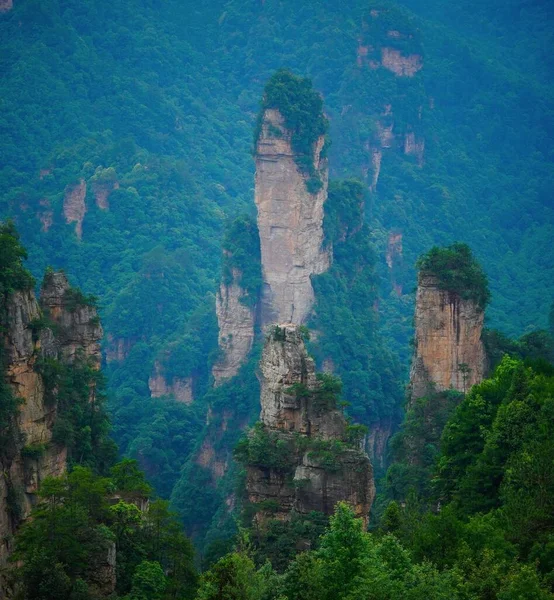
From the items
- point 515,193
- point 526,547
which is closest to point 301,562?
point 526,547

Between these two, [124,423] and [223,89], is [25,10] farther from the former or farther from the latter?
[124,423]

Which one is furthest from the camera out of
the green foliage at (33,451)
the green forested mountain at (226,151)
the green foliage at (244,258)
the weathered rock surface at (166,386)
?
the green forested mountain at (226,151)

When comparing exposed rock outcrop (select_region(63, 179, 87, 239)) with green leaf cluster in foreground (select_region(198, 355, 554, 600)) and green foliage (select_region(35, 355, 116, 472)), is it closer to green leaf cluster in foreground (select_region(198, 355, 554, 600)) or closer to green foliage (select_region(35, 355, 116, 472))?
green foliage (select_region(35, 355, 116, 472))

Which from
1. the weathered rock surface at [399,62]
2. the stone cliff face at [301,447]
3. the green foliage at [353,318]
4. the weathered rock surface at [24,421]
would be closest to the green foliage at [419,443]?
the stone cliff face at [301,447]

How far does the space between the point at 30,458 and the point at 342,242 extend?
41.2 meters

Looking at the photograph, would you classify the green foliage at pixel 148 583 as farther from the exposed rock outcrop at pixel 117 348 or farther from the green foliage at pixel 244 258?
the exposed rock outcrop at pixel 117 348

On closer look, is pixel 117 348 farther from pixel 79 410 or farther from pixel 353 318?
pixel 79 410

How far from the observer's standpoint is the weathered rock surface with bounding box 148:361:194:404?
278ft

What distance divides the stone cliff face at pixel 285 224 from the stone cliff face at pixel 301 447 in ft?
104

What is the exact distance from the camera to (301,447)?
46.0 metres

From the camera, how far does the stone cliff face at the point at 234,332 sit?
81.2 m

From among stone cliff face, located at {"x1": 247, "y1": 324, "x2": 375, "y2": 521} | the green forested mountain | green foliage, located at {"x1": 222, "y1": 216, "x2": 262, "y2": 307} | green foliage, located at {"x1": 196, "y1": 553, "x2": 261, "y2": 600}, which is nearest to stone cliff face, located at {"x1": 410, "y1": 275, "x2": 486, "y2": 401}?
stone cliff face, located at {"x1": 247, "y1": 324, "x2": 375, "y2": 521}

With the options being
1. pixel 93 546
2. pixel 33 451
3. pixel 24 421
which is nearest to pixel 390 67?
pixel 24 421

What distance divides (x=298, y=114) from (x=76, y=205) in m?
23.9
